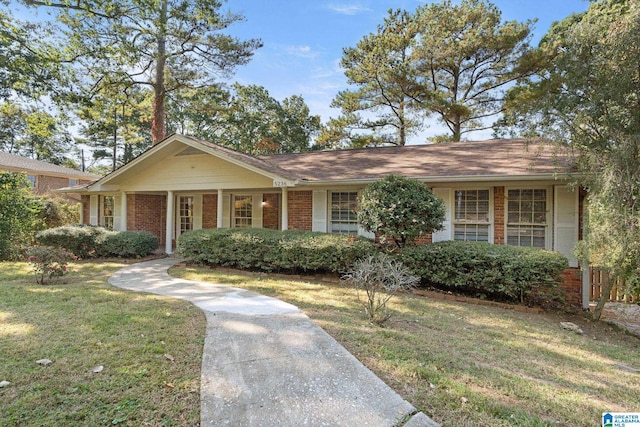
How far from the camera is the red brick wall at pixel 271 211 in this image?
1174 cm

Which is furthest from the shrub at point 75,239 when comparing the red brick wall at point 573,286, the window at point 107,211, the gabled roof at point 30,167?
the gabled roof at point 30,167

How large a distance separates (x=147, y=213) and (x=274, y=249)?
7.83 metres

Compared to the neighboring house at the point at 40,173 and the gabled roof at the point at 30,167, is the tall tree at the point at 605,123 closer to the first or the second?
the neighboring house at the point at 40,173

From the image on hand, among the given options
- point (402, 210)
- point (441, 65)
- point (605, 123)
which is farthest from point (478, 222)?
point (441, 65)

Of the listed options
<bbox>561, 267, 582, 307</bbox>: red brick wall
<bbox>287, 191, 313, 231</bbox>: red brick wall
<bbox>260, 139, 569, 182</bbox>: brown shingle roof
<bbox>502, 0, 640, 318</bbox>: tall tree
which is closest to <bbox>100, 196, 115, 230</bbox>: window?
<bbox>260, 139, 569, 182</bbox>: brown shingle roof

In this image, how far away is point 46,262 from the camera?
712cm

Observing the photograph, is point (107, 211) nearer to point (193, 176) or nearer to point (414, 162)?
point (193, 176)

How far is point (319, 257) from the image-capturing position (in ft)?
26.8

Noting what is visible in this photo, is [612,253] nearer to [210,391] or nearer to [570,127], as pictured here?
[570,127]

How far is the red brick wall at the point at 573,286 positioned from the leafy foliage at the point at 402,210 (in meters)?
3.27

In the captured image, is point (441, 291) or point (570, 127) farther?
point (441, 291)

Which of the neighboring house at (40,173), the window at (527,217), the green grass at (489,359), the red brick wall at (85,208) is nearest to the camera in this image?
the green grass at (489,359)

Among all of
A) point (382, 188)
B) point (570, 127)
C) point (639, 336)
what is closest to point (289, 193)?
point (382, 188)

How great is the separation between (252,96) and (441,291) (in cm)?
2497
